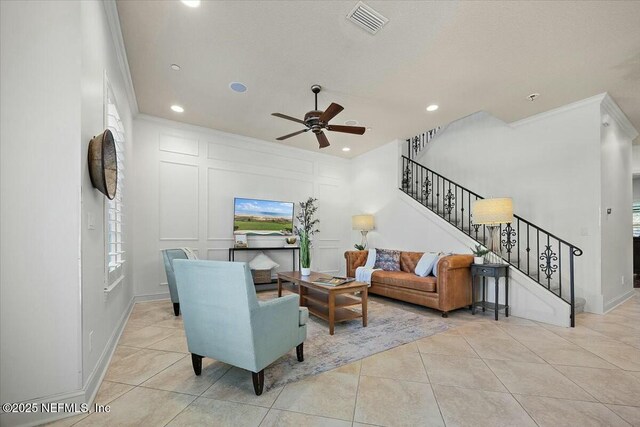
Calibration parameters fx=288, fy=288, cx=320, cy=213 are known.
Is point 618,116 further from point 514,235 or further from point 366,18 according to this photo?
point 366,18

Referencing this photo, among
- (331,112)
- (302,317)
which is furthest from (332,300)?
(331,112)

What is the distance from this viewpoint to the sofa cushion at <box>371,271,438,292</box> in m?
4.08

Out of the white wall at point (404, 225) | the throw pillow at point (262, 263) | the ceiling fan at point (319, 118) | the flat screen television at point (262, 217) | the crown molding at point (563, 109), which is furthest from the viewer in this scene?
the flat screen television at point (262, 217)

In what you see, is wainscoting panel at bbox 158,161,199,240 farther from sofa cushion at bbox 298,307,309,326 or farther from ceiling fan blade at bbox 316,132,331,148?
sofa cushion at bbox 298,307,309,326

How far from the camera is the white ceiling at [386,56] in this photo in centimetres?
255

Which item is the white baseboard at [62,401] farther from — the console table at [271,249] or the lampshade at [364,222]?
the lampshade at [364,222]

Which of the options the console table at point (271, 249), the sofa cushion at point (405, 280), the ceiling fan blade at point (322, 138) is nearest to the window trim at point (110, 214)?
the console table at point (271, 249)

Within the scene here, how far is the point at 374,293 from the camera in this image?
16.6 ft

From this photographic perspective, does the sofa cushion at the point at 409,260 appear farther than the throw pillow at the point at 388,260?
No

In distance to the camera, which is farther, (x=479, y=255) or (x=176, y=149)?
(x=176, y=149)

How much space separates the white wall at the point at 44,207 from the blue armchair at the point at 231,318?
2.11ft

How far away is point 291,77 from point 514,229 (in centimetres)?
435

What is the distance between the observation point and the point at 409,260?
5.06m

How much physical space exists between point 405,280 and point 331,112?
272 centimetres
